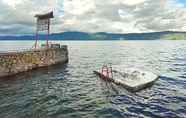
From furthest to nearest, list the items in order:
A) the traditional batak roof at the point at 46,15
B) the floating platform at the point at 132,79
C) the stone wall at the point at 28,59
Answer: the traditional batak roof at the point at 46,15, the stone wall at the point at 28,59, the floating platform at the point at 132,79

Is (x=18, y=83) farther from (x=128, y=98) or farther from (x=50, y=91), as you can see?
(x=128, y=98)

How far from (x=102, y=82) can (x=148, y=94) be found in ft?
34.4

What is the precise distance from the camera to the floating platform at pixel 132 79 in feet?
113

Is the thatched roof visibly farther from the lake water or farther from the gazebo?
the lake water

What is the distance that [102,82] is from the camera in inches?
1588

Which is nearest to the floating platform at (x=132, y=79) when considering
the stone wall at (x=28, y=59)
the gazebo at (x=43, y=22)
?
the stone wall at (x=28, y=59)

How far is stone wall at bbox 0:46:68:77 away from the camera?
4584 cm

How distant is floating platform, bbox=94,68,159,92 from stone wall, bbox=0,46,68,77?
18599mm

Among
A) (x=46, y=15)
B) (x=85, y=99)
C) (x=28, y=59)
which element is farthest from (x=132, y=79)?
(x=46, y=15)

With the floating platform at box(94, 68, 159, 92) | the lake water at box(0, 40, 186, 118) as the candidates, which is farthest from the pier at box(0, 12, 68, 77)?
the floating platform at box(94, 68, 159, 92)

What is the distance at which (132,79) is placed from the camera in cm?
3806

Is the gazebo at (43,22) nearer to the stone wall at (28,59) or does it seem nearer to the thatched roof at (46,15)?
the thatched roof at (46,15)

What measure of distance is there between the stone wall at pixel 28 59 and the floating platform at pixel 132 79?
18.6m

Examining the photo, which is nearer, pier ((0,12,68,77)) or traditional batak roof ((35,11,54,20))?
pier ((0,12,68,77))
